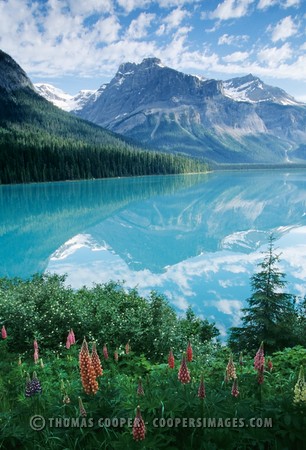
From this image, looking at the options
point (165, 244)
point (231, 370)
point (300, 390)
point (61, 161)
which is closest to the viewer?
point (300, 390)

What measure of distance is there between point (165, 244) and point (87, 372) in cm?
3601

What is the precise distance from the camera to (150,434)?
4.62 meters

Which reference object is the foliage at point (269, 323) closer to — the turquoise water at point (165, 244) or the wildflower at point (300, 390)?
the turquoise water at point (165, 244)

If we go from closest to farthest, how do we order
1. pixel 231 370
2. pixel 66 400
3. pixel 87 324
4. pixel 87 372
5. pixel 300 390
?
pixel 300 390, pixel 87 372, pixel 66 400, pixel 231 370, pixel 87 324

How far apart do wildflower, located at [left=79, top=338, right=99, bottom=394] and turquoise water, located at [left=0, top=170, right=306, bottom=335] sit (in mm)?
13978

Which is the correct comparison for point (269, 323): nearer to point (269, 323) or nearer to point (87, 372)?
point (269, 323)

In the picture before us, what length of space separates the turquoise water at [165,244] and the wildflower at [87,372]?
1398 centimetres

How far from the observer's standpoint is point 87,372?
201 inches

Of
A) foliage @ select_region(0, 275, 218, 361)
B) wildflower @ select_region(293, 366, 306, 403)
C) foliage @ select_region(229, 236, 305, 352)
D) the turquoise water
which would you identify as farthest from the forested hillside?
wildflower @ select_region(293, 366, 306, 403)

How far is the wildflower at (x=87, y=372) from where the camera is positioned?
16.6ft

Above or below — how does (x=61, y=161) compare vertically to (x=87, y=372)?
above

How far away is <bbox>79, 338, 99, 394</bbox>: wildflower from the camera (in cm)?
507

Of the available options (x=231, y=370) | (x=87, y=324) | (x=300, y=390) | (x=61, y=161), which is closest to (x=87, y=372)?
(x=231, y=370)

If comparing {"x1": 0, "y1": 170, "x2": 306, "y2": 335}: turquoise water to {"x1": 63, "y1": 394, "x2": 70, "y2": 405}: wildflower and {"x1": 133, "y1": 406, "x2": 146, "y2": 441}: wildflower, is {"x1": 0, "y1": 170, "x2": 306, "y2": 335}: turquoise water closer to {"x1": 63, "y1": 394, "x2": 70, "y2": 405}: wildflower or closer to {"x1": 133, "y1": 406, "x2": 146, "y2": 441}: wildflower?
{"x1": 63, "y1": 394, "x2": 70, "y2": 405}: wildflower
